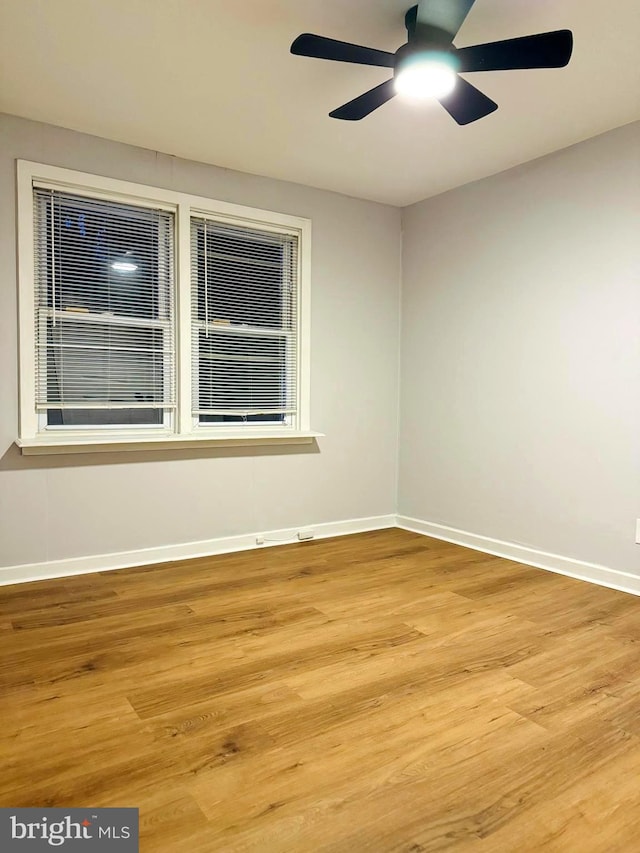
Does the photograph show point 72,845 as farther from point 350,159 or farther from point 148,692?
point 350,159

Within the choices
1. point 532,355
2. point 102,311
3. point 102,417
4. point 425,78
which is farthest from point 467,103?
point 102,417

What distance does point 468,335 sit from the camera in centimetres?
418

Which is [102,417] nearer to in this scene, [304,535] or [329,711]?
[304,535]

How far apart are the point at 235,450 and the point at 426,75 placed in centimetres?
250

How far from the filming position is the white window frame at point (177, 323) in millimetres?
3219

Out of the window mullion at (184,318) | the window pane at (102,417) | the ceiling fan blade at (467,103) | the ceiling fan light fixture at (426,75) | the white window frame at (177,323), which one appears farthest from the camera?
the window mullion at (184,318)

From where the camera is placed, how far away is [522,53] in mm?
2068

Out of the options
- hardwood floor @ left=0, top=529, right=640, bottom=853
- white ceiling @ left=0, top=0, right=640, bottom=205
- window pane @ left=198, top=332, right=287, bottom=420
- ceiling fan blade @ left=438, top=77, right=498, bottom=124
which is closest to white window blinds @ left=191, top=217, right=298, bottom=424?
window pane @ left=198, top=332, right=287, bottom=420

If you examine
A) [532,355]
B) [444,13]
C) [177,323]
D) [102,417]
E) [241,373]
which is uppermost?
[444,13]

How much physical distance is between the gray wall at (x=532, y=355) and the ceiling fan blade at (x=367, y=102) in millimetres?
1574

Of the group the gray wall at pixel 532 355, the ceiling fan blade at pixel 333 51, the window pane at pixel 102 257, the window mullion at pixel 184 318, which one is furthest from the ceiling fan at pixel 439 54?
the window pane at pixel 102 257

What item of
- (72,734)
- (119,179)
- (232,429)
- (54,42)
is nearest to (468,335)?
(232,429)

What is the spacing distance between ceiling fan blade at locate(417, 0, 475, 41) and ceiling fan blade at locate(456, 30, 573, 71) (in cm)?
10

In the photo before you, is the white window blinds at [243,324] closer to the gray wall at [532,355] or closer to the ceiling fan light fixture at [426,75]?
the gray wall at [532,355]
